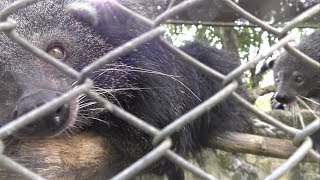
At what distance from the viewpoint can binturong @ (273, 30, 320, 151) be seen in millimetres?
4176

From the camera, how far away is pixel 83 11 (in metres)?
2.54

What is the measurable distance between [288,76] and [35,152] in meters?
3.02

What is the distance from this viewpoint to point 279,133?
3359 mm

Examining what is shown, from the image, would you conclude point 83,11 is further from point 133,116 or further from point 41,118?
point 133,116

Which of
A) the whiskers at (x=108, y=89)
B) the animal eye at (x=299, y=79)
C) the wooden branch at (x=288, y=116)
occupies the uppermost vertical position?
the animal eye at (x=299, y=79)

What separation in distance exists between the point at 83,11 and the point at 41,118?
0.93m

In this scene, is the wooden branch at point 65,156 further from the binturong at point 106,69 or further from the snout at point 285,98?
the snout at point 285,98

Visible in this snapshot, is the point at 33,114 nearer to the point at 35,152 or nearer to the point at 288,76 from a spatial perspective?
the point at 35,152

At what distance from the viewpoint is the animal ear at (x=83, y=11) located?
2529mm

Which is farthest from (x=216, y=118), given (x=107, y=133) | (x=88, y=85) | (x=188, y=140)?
(x=88, y=85)

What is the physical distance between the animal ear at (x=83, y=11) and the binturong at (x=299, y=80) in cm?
212

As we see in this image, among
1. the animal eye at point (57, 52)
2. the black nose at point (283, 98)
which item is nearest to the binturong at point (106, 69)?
the animal eye at point (57, 52)

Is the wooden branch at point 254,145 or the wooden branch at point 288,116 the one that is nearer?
the wooden branch at point 254,145

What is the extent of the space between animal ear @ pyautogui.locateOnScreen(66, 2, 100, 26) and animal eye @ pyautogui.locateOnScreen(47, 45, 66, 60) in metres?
0.21
